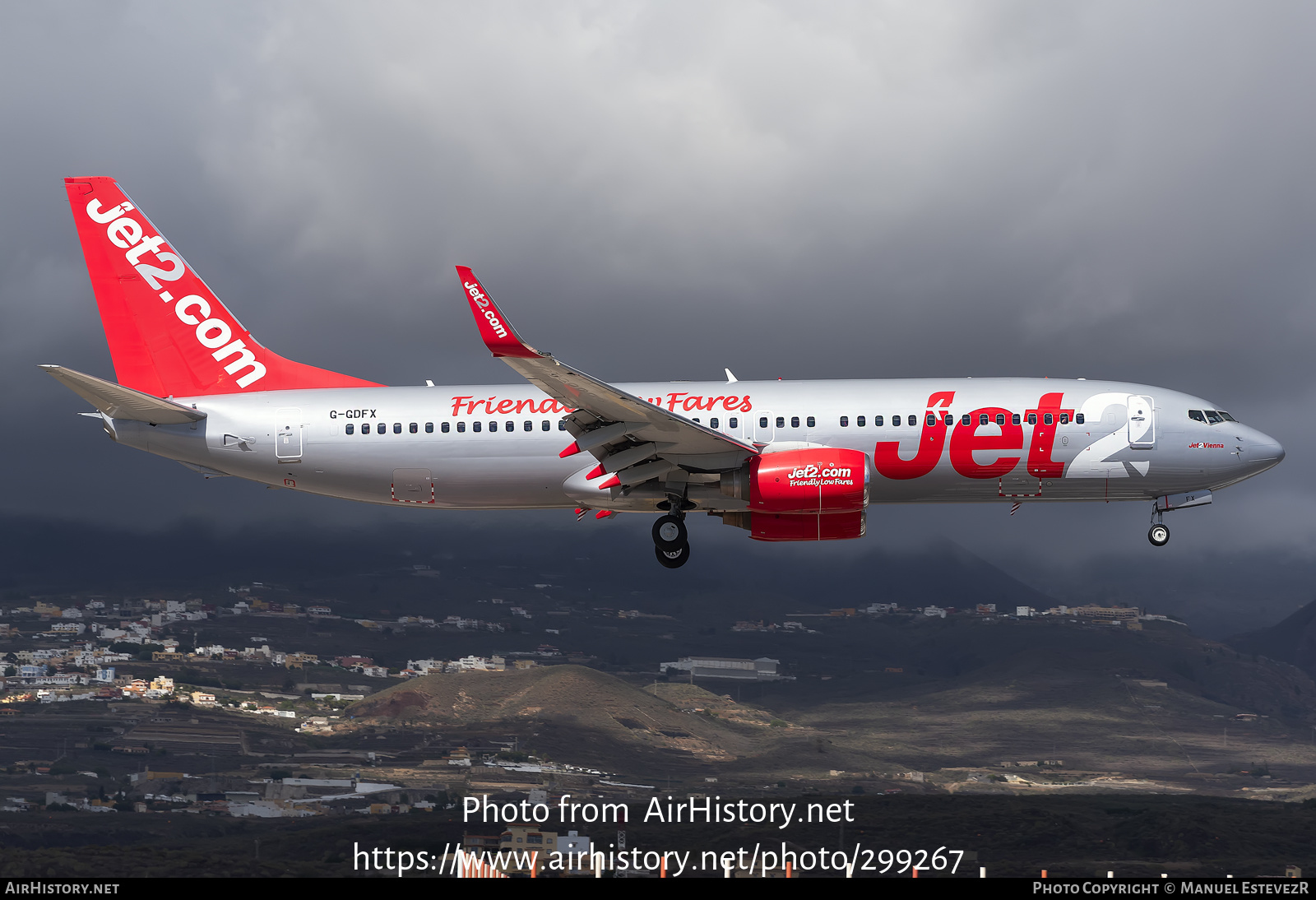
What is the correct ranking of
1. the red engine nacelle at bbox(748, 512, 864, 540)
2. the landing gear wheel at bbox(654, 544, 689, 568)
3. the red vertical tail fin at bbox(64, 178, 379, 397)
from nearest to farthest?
the red engine nacelle at bbox(748, 512, 864, 540), the landing gear wheel at bbox(654, 544, 689, 568), the red vertical tail fin at bbox(64, 178, 379, 397)

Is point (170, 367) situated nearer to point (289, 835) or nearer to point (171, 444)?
point (171, 444)

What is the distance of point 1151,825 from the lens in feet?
527

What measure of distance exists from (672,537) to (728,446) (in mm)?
3922

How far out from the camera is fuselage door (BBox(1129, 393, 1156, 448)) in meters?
37.1

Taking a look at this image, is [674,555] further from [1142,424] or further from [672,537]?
[1142,424]

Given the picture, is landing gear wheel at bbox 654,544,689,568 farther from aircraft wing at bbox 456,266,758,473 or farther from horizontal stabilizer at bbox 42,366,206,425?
horizontal stabilizer at bbox 42,366,206,425

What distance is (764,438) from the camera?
119 feet

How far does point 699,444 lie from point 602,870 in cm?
10374

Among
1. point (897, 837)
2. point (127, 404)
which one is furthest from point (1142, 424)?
point (897, 837)

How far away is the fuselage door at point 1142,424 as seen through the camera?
122 feet

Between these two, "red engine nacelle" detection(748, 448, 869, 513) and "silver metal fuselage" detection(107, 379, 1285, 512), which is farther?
"silver metal fuselage" detection(107, 379, 1285, 512)

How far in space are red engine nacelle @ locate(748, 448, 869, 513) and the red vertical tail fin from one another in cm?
1494

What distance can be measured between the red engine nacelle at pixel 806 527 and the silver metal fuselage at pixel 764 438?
1596mm

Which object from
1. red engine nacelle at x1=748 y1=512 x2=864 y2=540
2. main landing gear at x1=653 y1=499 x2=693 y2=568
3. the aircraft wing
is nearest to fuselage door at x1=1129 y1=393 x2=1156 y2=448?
red engine nacelle at x1=748 y1=512 x2=864 y2=540
